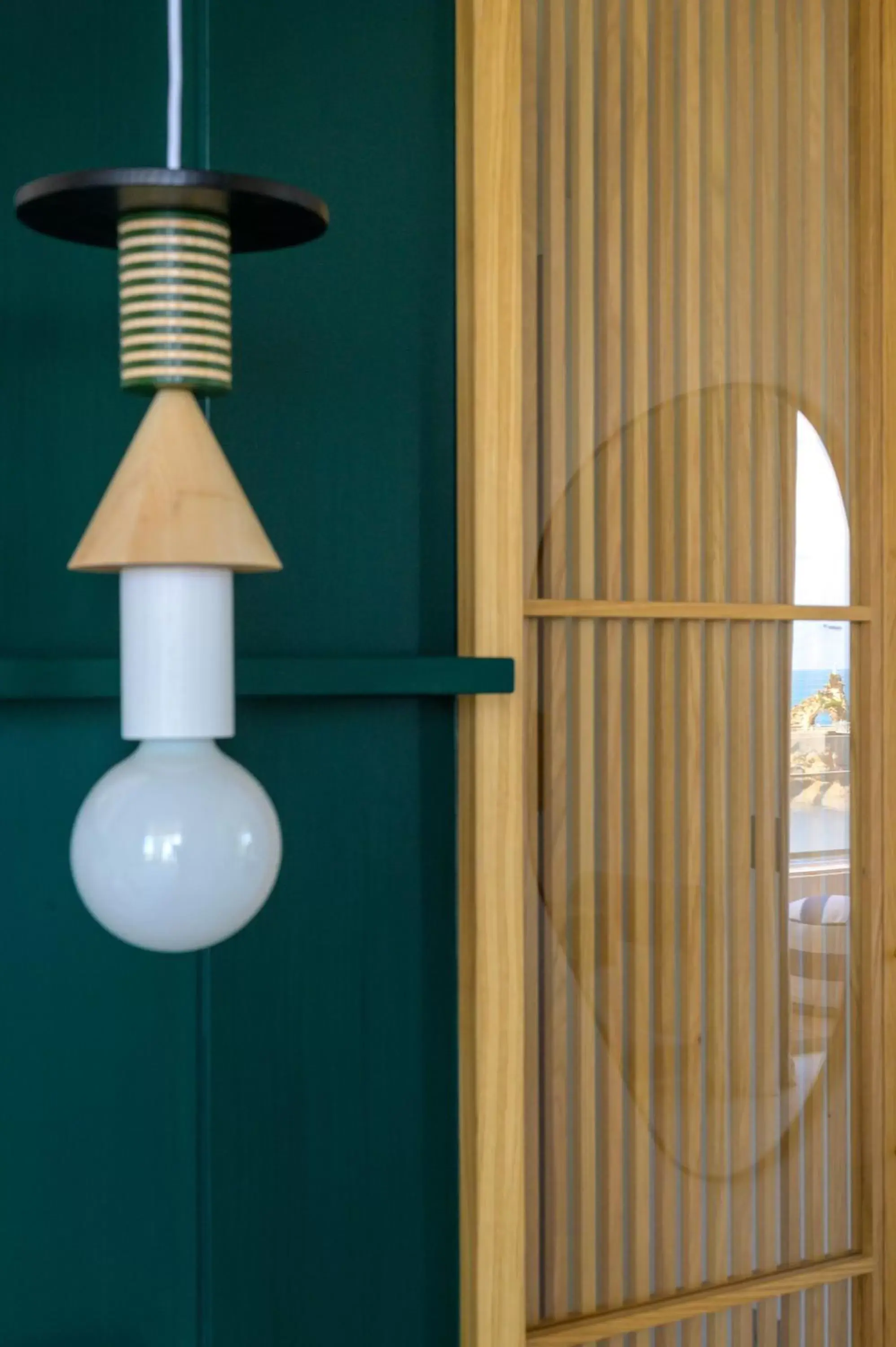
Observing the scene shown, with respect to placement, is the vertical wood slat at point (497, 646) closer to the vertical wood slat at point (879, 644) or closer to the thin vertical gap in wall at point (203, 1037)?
the thin vertical gap in wall at point (203, 1037)

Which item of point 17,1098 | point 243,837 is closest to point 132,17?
point 243,837

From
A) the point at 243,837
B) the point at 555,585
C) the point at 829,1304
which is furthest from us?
the point at 829,1304

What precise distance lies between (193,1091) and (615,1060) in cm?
39

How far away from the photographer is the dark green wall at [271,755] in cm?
98

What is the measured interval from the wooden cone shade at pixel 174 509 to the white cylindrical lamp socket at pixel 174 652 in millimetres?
13

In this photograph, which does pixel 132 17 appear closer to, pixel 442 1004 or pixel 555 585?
pixel 555 585

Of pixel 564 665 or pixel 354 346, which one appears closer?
pixel 354 346

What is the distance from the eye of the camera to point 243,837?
0.68 meters

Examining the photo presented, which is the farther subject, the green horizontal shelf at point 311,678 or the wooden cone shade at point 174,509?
the green horizontal shelf at point 311,678

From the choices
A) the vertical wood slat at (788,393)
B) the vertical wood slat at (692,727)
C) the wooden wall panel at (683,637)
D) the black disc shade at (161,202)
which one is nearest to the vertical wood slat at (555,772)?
the wooden wall panel at (683,637)

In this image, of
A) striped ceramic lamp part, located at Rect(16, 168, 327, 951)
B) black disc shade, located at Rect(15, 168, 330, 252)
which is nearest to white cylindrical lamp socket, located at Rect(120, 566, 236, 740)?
striped ceramic lamp part, located at Rect(16, 168, 327, 951)

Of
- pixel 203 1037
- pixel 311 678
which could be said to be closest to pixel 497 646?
pixel 311 678

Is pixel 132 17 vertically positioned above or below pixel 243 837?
above

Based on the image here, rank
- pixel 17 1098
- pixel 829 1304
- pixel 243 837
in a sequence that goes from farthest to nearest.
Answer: pixel 829 1304
pixel 17 1098
pixel 243 837
